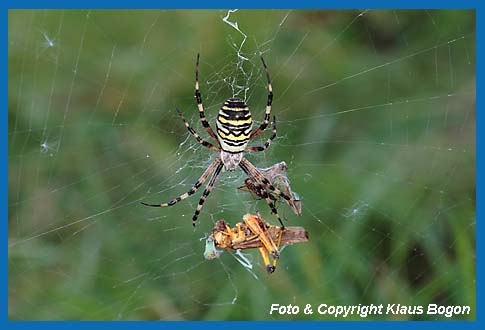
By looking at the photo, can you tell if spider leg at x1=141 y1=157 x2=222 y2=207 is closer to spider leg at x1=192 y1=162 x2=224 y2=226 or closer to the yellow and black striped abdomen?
spider leg at x1=192 y1=162 x2=224 y2=226

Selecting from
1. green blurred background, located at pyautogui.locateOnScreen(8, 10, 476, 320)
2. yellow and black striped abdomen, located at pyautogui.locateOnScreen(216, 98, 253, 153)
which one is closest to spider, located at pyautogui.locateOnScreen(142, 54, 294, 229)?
yellow and black striped abdomen, located at pyautogui.locateOnScreen(216, 98, 253, 153)

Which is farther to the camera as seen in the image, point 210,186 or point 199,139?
point 210,186

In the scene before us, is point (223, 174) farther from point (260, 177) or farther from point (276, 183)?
point (276, 183)

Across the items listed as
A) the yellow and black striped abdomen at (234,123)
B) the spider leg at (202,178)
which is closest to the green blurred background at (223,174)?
the spider leg at (202,178)

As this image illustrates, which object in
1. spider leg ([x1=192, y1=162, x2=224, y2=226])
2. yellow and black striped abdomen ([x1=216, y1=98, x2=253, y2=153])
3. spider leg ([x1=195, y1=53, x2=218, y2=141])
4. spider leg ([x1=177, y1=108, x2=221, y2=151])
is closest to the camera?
yellow and black striped abdomen ([x1=216, y1=98, x2=253, y2=153])

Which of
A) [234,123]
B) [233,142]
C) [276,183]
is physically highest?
[234,123]

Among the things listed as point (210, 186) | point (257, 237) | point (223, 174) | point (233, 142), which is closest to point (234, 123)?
point (233, 142)

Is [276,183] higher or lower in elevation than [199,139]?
lower
